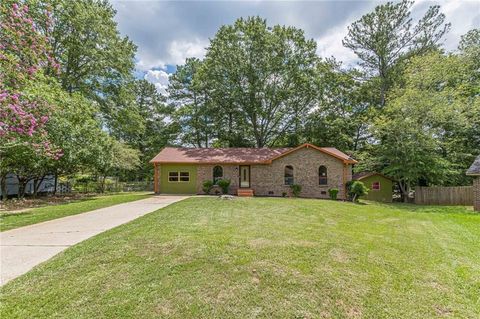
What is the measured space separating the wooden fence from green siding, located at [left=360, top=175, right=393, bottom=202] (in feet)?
9.52

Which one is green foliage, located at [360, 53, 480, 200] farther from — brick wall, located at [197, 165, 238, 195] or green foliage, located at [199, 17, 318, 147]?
brick wall, located at [197, 165, 238, 195]

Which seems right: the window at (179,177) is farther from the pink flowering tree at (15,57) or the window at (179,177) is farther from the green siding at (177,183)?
the pink flowering tree at (15,57)

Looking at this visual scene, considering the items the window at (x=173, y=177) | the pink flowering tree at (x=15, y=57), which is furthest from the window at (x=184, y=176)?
the pink flowering tree at (x=15, y=57)

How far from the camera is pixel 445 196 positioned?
1712 cm

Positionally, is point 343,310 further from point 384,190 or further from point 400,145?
point 384,190

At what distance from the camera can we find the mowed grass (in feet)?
10.9

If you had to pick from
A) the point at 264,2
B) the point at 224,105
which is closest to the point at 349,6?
the point at 264,2

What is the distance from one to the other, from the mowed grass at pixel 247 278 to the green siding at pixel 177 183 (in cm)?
1325

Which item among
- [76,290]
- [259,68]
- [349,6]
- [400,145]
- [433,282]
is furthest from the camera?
[259,68]

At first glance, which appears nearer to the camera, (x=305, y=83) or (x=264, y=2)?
(x=264, y=2)

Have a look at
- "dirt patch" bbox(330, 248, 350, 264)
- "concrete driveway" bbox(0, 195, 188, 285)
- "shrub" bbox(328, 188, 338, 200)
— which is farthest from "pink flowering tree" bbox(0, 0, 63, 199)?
"shrub" bbox(328, 188, 338, 200)

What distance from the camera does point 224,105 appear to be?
93.7 ft

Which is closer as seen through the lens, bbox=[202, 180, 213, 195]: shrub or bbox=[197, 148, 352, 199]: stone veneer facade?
bbox=[197, 148, 352, 199]: stone veneer facade

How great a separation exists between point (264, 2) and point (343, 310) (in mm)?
14514
